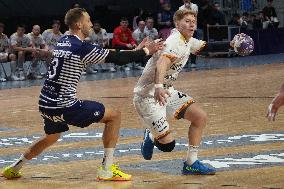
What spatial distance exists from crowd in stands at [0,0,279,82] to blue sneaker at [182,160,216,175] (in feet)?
39.9

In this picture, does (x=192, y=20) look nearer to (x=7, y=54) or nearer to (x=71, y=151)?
(x=71, y=151)

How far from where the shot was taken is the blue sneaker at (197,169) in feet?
29.1

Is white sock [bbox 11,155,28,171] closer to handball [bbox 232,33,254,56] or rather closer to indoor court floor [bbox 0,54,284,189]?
indoor court floor [bbox 0,54,284,189]

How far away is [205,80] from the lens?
21.9m

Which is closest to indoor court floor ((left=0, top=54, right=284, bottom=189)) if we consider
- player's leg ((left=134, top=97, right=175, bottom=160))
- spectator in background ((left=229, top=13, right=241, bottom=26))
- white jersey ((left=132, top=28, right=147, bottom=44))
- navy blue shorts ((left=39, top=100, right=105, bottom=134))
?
player's leg ((left=134, top=97, right=175, bottom=160))

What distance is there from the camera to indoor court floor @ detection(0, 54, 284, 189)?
8602mm

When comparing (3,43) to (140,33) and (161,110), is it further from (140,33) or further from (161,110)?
(161,110)

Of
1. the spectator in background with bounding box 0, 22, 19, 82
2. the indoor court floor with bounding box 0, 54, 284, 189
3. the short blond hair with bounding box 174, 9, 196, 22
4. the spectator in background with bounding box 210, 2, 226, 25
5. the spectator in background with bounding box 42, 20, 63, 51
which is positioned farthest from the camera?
the spectator in background with bounding box 210, 2, 226, 25

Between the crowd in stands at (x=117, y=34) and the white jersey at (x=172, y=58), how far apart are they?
11213mm

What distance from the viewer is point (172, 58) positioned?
9312 mm

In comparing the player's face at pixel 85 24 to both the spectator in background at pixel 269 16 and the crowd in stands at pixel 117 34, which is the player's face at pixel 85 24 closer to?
the crowd in stands at pixel 117 34

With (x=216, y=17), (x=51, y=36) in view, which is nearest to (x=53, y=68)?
(x=51, y=36)

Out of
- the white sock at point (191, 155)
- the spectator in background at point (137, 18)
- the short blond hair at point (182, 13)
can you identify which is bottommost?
the spectator in background at point (137, 18)

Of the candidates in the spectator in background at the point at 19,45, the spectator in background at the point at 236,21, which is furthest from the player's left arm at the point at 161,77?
the spectator in background at the point at 236,21
